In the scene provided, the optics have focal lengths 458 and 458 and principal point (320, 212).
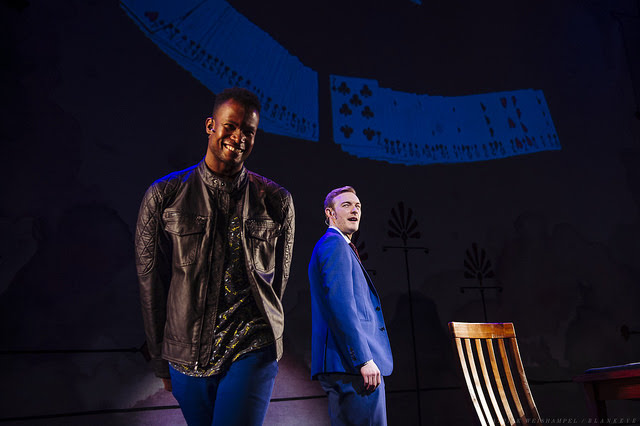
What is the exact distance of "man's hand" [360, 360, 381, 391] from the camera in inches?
64.2

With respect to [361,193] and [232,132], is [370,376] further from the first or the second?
[361,193]

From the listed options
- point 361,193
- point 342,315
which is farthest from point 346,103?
point 342,315

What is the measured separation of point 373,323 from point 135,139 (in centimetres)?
160

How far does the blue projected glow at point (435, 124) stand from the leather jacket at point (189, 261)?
1.80 meters

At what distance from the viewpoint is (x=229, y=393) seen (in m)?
1.21

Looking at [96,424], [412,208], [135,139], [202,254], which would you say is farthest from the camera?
[412,208]

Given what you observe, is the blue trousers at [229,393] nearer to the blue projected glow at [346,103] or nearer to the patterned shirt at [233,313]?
the patterned shirt at [233,313]

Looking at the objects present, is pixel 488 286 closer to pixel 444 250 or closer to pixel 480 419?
pixel 444 250

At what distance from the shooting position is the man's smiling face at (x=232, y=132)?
4.37 ft

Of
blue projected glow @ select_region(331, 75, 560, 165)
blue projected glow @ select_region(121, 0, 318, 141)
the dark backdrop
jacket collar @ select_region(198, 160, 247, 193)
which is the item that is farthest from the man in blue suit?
blue projected glow @ select_region(331, 75, 560, 165)

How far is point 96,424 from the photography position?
2.04 meters

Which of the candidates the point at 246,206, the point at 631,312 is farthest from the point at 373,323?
the point at 631,312

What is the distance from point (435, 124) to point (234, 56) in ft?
5.12

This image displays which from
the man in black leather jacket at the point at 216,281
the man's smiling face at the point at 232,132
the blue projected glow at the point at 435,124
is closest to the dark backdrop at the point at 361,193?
the blue projected glow at the point at 435,124
